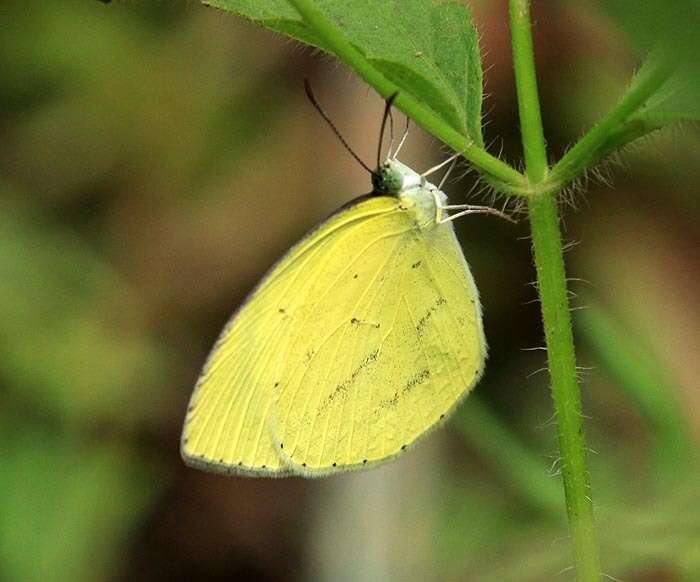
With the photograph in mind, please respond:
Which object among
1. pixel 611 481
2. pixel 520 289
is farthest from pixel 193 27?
pixel 611 481

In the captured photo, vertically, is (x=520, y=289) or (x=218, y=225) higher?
(x=218, y=225)

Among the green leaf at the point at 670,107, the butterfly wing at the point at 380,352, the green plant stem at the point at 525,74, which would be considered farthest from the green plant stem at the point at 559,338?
the butterfly wing at the point at 380,352

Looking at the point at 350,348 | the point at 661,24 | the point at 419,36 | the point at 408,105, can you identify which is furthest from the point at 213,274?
the point at 661,24

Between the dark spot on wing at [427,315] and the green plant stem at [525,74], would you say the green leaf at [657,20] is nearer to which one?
the green plant stem at [525,74]

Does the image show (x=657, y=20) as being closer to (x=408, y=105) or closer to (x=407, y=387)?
(x=408, y=105)

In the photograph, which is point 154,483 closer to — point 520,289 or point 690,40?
point 520,289

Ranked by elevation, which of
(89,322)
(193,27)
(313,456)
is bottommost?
(313,456)
